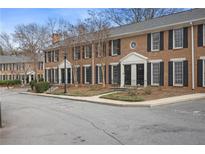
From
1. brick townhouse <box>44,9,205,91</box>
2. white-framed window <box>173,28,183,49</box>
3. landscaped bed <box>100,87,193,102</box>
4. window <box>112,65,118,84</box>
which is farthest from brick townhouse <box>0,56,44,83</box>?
landscaped bed <box>100,87,193,102</box>

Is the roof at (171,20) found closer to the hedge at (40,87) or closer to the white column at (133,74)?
the white column at (133,74)

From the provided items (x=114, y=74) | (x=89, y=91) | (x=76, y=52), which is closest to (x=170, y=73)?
(x=114, y=74)

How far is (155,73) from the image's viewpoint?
76.2 feet

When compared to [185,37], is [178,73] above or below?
below

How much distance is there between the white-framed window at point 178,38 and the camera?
21239 millimetres

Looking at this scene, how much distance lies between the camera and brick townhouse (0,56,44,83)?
57.0m

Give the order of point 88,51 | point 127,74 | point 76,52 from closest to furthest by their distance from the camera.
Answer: point 127,74, point 88,51, point 76,52

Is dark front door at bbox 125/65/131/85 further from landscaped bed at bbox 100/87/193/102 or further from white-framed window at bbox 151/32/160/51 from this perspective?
landscaped bed at bbox 100/87/193/102

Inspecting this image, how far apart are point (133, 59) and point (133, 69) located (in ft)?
2.75

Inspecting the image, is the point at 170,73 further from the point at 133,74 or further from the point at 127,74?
the point at 127,74

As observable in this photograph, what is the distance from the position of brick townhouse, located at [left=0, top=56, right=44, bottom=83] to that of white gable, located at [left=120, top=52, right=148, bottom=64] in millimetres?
32731

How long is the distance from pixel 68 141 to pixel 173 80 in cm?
1532

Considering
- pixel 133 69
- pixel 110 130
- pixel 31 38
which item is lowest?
pixel 110 130

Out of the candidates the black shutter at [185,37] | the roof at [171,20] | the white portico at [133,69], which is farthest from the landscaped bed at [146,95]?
the roof at [171,20]
